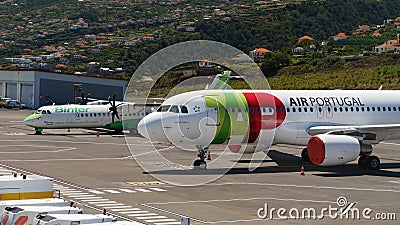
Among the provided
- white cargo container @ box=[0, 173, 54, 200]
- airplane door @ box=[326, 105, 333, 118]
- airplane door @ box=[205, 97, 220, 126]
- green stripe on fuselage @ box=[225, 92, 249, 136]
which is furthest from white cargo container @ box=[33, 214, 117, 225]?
airplane door @ box=[326, 105, 333, 118]

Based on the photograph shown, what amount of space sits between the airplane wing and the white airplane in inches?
1078

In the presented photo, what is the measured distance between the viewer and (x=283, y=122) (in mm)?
41781

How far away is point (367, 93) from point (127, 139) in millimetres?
24057

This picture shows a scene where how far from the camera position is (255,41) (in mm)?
182750

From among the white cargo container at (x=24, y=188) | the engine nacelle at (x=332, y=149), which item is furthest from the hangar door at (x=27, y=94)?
the white cargo container at (x=24, y=188)

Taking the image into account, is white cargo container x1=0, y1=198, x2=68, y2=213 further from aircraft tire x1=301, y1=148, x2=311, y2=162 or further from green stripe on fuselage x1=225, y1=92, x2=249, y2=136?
aircraft tire x1=301, y1=148, x2=311, y2=162

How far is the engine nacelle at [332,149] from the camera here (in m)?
38.9

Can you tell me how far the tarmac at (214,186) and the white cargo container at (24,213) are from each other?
6134 mm

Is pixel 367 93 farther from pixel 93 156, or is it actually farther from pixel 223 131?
pixel 93 156

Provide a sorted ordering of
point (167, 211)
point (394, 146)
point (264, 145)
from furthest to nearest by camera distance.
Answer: point (394, 146), point (264, 145), point (167, 211)

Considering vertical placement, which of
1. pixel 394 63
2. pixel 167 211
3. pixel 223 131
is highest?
pixel 394 63

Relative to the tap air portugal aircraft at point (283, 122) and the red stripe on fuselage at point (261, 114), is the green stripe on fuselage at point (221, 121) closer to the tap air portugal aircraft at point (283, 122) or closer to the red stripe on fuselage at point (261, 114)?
the tap air portugal aircraft at point (283, 122)

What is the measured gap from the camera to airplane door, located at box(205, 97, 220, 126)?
128 ft

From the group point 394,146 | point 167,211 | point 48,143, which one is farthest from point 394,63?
point 167,211
